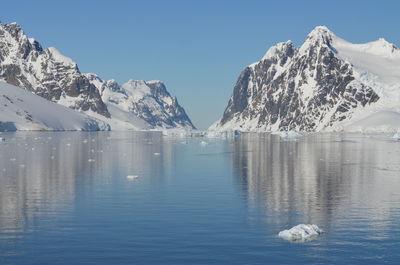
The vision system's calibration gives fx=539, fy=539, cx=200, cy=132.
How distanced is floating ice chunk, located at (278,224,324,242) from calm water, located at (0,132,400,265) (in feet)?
2.01

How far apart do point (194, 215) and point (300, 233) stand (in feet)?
31.3

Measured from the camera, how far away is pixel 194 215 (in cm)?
3906

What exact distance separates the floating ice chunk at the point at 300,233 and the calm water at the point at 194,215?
2.01ft

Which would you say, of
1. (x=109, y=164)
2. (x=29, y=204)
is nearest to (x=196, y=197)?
(x=29, y=204)

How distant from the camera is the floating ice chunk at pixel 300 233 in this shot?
3175cm

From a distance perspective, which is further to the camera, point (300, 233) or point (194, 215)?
point (194, 215)

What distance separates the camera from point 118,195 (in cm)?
4784

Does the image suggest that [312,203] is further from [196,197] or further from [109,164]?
[109,164]

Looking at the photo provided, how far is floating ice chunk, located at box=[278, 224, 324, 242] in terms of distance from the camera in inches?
1250

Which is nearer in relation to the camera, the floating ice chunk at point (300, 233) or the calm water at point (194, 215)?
the calm water at point (194, 215)

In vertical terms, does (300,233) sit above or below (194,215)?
above

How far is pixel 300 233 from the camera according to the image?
3194 centimetres

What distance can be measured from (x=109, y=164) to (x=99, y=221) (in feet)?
135

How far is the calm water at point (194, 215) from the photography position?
2878 centimetres
